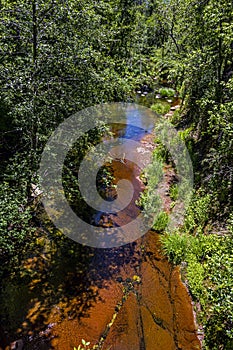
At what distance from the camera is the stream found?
193 inches

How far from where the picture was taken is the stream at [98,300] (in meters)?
4.90

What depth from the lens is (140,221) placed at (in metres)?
7.87

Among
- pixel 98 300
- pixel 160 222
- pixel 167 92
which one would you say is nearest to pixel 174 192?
pixel 160 222

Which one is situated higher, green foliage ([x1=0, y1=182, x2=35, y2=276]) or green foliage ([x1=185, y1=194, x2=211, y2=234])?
green foliage ([x1=185, y1=194, x2=211, y2=234])

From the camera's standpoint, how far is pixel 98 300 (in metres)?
5.64

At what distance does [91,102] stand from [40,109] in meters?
1.15

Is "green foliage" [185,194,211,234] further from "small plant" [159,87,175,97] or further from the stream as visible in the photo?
"small plant" [159,87,175,97]

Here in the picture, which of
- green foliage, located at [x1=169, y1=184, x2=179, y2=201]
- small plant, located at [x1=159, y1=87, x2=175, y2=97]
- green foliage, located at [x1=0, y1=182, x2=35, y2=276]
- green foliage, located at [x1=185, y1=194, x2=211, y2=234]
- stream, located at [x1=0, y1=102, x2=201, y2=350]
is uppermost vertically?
small plant, located at [x1=159, y1=87, x2=175, y2=97]

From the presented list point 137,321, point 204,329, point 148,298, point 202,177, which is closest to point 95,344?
point 137,321

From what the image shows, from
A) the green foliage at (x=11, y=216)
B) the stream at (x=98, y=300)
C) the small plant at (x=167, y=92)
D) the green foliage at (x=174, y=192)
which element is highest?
the small plant at (x=167, y=92)

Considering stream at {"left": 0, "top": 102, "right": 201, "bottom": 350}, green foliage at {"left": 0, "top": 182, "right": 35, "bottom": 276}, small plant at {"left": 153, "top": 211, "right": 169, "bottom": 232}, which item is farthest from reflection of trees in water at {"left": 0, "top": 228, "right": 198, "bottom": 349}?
green foliage at {"left": 0, "top": 182, "right": 35, "bottom": 276}

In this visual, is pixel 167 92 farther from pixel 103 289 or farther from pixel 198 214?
pixel 103 289

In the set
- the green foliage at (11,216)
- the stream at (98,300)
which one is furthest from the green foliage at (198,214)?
the green foliage at (11,216)

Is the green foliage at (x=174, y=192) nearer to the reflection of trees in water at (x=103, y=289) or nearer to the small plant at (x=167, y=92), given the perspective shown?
the reflection of trees in water at (x=103, y=289)
